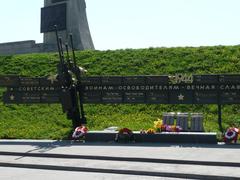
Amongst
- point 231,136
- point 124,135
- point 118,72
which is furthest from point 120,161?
point 118,72

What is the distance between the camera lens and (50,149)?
48.2 ft

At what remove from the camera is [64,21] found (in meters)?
44.5

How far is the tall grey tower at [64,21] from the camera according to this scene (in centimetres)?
4419

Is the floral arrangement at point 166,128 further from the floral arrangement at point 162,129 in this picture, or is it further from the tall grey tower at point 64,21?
the tall grey tower at point 64,21

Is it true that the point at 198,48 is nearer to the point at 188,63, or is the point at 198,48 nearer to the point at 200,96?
the point at 188,63

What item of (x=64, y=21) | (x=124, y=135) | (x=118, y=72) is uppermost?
(x=64, y=21)

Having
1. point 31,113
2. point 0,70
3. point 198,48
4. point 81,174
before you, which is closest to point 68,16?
point 0,70

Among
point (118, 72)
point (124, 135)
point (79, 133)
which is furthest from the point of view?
point (118, 72)

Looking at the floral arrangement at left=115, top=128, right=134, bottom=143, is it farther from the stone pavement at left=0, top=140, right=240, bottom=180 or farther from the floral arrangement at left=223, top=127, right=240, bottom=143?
the floral arrangement at left=223, top=127, right=240, bottom=143

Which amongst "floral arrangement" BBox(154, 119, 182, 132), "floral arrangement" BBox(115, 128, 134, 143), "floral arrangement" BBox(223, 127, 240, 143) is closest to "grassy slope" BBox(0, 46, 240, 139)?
"floral arrangement" BBox(154, 119, 182, 132)

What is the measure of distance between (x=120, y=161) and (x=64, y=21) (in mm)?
33630

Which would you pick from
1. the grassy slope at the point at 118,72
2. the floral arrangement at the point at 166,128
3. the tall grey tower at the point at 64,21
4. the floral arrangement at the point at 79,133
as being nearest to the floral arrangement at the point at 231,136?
the floral arrangement at the point at 166,128

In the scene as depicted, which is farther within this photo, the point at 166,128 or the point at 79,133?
the point at 79,133

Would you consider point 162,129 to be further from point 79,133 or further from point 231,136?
point 79,133
